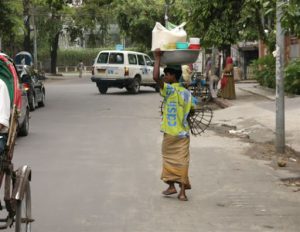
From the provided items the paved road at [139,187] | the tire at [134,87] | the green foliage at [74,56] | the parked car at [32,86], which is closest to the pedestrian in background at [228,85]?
the tire at [134,87]

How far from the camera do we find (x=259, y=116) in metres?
17.4

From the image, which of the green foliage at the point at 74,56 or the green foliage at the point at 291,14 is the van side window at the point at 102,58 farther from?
the green foliage at the point at 74,56

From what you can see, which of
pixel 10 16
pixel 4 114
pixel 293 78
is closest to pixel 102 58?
pixel 10 16

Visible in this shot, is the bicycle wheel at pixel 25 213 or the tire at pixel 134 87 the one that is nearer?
the bicycle wheel at pixel 25 213

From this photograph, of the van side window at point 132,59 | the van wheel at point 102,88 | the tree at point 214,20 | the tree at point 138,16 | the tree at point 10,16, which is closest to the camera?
the tree at point 214,20

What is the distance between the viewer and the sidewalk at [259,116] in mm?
13695

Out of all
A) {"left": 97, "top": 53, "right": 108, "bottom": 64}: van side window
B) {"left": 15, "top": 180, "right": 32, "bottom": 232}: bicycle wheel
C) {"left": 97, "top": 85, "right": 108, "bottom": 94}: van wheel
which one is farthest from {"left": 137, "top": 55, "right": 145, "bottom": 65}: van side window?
{"left": 15, "top": 180, "right": 32, "bottom": 232}: bicycle wheel

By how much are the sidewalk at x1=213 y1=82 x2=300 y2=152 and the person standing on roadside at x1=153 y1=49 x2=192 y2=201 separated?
461 centimetres

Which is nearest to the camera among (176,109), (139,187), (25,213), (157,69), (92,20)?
(25,213)

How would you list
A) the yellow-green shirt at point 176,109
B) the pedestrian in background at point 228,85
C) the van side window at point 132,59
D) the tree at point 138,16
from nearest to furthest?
1. the yellow-green shirt at point 176,109
2. the pedestrian in background at point 228,85
3. the van side window at point 132,59
4. the tree at point 138,16

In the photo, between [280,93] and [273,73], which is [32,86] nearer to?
[280,93]

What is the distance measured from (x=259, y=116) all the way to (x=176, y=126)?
400 inches

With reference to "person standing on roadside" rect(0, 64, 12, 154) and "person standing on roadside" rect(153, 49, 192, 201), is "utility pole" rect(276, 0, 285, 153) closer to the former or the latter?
"person standing on roadside" rect(153, 49, 192, 201)

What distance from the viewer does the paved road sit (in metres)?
6.54
